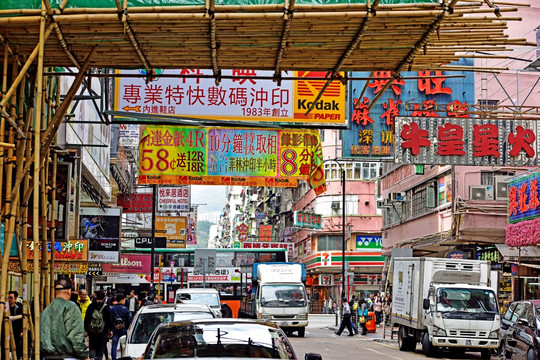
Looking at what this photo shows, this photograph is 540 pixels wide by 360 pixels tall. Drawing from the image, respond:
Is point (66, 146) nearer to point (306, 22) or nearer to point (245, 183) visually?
point (245, 183)

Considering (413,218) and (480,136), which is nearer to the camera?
(480,136)

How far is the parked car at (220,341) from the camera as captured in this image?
8617 millimetres

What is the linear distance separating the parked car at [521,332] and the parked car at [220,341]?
10.9m

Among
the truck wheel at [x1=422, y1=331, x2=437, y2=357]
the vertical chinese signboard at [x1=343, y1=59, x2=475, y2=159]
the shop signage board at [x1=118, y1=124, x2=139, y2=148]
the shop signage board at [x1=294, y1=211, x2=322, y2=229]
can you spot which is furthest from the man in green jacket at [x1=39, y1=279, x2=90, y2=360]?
the shop signage board at [x1=294, y1=211, x2=322, y2=229]

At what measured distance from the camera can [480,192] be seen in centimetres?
4072

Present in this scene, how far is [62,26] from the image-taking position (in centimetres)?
1066

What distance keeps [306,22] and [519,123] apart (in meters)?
22.3

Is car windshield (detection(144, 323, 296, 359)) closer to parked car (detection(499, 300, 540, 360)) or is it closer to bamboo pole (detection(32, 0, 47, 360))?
bamboo pole (detection(32, 0, 47, 360))

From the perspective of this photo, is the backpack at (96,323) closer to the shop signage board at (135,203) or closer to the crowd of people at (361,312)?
the crowd of people at (361,312)

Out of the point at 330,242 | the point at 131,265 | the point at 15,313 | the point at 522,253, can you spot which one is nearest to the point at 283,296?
the point at 522,253

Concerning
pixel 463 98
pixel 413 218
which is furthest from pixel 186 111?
pixel 413 218

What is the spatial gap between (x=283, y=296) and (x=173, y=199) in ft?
54.6

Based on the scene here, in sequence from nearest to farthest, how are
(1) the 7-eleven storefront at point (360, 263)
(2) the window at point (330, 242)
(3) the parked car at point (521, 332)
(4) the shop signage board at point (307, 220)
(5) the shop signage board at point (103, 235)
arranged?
1. (3) the parked car at point (521, 332)
2. (5) the shop signage board at point (103, 235)
3. (4) the shop signage board at point (307, 220)
4. (1) the 7-eleven storefront at point (360, 263)
5. (2) the window at point (330, 242)

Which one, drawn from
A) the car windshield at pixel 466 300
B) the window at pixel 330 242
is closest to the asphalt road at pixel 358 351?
the car windshield at pixel 466 300
